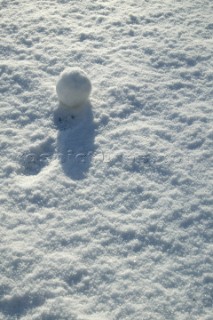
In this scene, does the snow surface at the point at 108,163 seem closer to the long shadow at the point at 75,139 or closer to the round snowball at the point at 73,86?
the long shadow at the point at 75,139

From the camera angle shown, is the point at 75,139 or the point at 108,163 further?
the point at 75,139

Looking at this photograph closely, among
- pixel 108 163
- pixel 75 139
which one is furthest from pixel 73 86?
pixel 108 163

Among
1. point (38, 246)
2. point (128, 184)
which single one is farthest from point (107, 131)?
point (38, 246)

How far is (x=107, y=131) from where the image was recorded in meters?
2.42

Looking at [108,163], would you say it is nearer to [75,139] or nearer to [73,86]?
[75,139]

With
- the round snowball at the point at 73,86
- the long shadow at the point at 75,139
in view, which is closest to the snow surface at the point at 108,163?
the long shadow at the point at 75,139

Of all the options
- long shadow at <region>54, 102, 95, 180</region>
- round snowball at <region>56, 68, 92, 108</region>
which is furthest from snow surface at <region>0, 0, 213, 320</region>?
round snowball at <region>56, 68, 92, 108</region>

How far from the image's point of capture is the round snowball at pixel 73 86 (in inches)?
92.5

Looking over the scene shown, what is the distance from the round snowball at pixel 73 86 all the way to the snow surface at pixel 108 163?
4.5 inches

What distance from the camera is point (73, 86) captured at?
2.36 metres

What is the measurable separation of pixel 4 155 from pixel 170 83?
129 centimetres

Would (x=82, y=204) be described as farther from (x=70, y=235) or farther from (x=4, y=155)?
(x=4, y=155)

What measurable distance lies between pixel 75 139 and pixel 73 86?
0.34 metres

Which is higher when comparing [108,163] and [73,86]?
[73,86]
